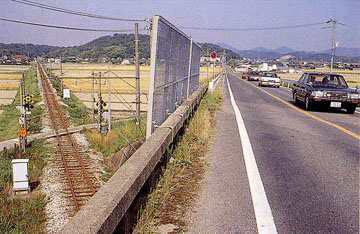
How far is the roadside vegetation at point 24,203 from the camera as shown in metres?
8.14

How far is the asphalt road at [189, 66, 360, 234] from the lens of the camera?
154 inches

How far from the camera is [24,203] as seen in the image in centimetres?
1106

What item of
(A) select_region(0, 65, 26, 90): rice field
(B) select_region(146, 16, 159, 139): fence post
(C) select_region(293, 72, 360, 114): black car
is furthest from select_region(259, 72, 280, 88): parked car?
(A) select_region(0, 65, 26, 90): rice field

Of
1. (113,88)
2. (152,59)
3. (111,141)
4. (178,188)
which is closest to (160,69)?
(152,59)

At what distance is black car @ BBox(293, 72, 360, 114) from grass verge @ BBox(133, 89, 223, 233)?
8.00 metres

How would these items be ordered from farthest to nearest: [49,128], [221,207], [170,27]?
[49,128] < [170,27] < [221,207]

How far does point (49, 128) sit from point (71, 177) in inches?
464

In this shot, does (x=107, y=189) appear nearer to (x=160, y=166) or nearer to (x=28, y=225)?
(x=160, y=166)

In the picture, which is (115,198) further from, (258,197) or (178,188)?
(258,197)

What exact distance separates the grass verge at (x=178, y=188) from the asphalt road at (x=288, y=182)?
15 centimetres

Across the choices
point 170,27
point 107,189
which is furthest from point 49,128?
point 107,189

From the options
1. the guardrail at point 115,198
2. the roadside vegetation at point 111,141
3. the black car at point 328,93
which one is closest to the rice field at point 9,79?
the roadside vegetation at point 111,141

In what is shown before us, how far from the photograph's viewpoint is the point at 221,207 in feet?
14.1

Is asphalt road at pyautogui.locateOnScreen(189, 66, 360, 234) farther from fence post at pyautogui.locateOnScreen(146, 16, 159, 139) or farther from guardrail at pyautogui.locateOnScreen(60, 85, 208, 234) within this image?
fence post at pyautogui.locateOnScreen(146, 16, 159, 139)
